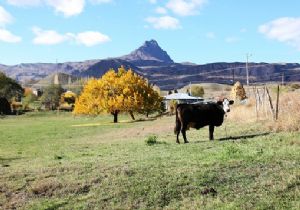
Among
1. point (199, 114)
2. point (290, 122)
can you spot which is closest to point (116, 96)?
point (199, 114)

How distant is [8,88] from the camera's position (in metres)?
159

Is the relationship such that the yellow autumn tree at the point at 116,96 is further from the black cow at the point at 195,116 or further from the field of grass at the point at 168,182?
the field of grass at the point at 168,182

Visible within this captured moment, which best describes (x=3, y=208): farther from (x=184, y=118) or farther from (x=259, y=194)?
(x=184, y=118)

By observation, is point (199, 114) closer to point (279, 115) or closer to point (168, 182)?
point (279, 115)

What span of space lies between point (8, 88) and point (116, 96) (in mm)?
102073

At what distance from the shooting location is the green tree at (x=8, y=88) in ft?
514

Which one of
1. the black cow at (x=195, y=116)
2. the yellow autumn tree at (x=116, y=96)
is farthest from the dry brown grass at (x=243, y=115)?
the yellow autumn tree at (x=116, y=96)

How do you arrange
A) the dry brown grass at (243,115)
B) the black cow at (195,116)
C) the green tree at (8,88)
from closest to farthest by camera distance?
the black cow at (195,116), the dry brown grass at (243,115), the green tree at (8,88)

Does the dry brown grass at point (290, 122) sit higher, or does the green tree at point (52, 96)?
the green tree at point (52, 96)

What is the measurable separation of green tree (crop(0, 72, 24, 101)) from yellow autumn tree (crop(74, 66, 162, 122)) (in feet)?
314

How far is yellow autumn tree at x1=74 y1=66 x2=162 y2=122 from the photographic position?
64875 mm

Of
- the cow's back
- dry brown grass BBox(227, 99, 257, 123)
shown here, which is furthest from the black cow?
dry brown grass BBox(227, 99, 257, 123)

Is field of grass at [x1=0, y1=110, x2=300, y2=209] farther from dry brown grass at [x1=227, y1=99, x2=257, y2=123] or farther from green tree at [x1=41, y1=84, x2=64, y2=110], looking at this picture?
green tree at [x1=41, y1=84, x2=64, y2=110]

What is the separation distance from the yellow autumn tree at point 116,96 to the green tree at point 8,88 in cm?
9583
